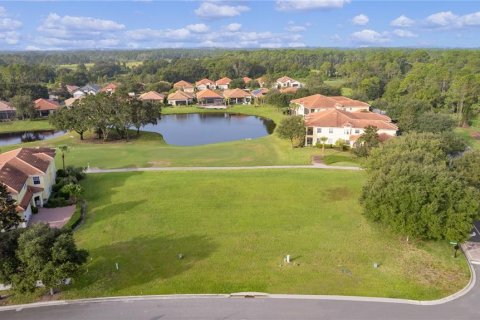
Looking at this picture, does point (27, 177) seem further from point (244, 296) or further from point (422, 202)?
point (422, 202)

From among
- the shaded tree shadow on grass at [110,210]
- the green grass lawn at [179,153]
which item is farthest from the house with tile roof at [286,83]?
the shaded tree shadow on grass at [110,210]

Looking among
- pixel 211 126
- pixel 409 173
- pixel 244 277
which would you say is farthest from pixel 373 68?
pixel 244 277

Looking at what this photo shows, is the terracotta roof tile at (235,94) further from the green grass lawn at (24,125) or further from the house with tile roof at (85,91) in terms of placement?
the green grass lawn at (24,125)

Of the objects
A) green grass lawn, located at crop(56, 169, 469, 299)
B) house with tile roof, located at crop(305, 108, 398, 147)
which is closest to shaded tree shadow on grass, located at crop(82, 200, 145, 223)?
green grass lawn, located at crop(56, 169, 469, 299)

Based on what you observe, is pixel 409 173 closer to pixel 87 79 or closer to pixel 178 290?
pixel 178 290

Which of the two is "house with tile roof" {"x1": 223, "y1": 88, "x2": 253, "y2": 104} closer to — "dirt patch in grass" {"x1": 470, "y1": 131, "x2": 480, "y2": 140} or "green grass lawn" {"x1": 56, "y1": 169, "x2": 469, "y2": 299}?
"dirt patch in grass" {"x1": 470, "y1": 131, "x2": 480, "y2": 140}

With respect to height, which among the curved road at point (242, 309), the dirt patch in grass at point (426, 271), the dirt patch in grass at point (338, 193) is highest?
the dirt patch in grass at point (338, 193)
